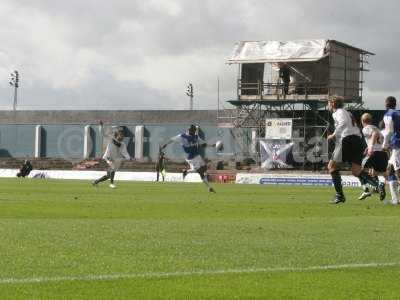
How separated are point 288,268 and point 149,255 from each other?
1.48 meters

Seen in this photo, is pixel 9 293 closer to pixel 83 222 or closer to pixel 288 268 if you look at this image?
pixel 288 268

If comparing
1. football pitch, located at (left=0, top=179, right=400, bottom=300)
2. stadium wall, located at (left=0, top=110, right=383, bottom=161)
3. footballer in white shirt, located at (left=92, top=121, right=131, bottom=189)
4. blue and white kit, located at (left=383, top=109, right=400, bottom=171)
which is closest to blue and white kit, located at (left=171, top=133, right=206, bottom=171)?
footballer in white shirt, located at (left=92, top=121, right=131, bottom=189)

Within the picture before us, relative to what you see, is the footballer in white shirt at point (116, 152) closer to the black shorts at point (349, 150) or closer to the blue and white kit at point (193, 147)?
the blue and white kit at point (193, 147)

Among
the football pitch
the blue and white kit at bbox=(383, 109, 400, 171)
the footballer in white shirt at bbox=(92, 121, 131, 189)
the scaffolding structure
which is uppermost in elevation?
the scaffolding structure

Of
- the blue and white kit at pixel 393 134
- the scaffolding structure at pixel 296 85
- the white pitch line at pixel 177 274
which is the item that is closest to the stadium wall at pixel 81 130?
the scaffolding structure at pixel 296 85

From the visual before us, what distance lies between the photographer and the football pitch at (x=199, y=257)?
7.08 meters

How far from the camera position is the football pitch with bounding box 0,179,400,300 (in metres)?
7.08

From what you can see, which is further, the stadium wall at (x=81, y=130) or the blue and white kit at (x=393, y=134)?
the stadium wall at (x=81, y=130)

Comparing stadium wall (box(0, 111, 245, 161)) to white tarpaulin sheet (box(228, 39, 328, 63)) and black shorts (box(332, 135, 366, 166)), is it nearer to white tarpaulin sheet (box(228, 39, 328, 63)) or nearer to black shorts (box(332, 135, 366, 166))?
white tarpaulin sheet (box(228, 39, 328, 63))

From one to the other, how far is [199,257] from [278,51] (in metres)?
70.9

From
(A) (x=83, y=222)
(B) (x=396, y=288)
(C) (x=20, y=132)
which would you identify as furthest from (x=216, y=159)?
(B) (x=396, y=288)

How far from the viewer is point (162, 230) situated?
39.0 ft

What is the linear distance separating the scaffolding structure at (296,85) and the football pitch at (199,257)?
63272mm

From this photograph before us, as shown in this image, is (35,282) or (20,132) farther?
(20,132)
